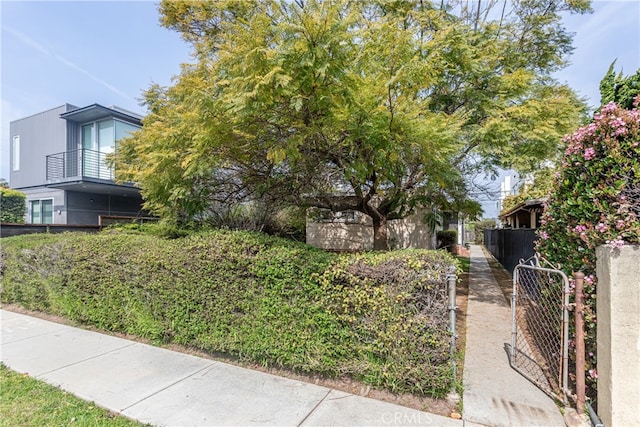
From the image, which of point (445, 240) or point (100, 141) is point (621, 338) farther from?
point (100, 141)

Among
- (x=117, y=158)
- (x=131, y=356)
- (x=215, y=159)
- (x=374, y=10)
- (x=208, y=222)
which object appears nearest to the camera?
(x=131, y=356)

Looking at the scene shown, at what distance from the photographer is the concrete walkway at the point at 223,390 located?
10.3 ft

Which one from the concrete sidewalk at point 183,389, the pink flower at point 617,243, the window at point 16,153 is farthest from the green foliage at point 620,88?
the window at point 16,153

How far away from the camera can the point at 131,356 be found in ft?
15.2

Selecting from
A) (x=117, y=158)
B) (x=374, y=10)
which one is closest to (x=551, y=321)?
(x=374, y=10)

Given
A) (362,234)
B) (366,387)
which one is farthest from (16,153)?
(366,387)

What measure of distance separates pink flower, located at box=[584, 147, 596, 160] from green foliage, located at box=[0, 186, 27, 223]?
66.8ft

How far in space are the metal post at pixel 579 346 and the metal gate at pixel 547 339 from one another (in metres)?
0.15

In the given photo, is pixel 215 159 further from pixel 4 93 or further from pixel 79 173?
pixel 79 173

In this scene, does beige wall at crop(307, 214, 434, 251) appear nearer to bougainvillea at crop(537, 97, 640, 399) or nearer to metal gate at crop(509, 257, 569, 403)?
metal gate at crop(509, 257, 569, 403)

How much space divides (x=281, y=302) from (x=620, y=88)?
5400 millimetres

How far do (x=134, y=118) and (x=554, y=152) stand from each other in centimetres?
1719

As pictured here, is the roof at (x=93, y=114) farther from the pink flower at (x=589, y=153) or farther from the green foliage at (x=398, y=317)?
the pink flower at (x=589, y=153)

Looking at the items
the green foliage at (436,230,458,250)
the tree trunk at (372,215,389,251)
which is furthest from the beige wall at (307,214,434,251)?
the tree trunk at (372,215,389,251)
